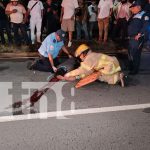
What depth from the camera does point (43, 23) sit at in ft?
40.7

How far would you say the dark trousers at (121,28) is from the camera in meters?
12.7

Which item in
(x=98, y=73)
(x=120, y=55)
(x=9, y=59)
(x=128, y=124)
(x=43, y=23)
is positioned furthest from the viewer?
(x=43, y=23)

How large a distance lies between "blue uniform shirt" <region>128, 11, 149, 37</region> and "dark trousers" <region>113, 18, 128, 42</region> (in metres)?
3.66

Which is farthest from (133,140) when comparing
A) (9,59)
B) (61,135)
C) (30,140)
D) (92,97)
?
(9,59)

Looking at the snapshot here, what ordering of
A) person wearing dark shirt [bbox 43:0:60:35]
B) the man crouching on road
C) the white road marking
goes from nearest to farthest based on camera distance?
1. the white road marking
2. the man crouching on road
3. person wearing dark shirt [bbox 43:0:60:35]

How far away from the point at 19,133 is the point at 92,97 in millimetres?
2121

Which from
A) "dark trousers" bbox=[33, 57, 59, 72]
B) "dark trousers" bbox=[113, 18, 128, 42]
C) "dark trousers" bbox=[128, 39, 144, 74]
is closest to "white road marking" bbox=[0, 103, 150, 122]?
"dark trousers" bbox=[128, 39, 144, 74]

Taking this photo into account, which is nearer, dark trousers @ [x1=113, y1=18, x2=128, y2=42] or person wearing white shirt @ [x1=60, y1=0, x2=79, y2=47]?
person wearing white shirt @ [x1=60, y1=0, x2=79, y2=47]

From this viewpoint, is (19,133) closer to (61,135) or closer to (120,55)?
(61,135)

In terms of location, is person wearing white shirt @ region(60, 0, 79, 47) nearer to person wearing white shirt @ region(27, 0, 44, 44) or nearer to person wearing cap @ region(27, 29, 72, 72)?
person wearing white shirt @ region(27, 0, 44, 44)

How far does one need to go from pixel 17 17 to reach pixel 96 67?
4169 mm

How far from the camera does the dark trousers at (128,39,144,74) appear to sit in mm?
9133

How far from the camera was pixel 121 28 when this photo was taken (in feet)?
43.0

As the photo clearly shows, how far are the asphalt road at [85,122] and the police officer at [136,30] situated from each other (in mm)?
761
